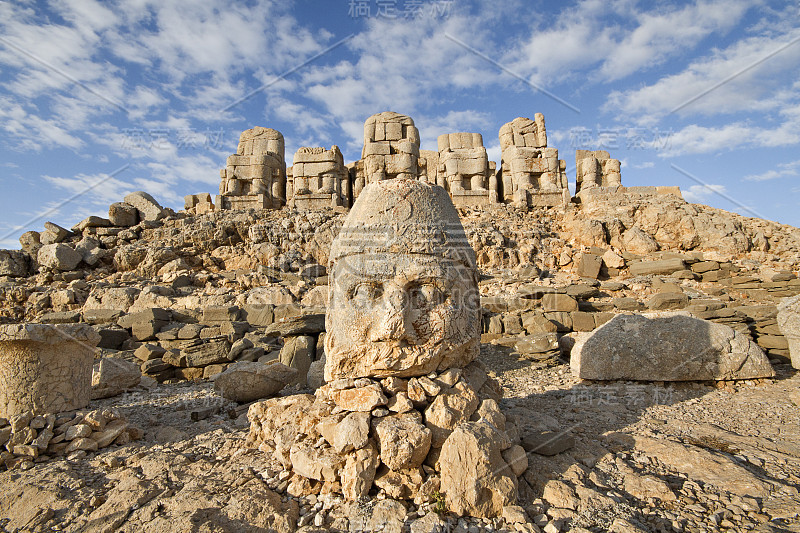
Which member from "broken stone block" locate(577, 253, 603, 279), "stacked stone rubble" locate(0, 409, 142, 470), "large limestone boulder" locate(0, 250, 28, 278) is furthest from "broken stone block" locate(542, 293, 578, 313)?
"large limestone boulder" locate(0, 250, 28, 278)

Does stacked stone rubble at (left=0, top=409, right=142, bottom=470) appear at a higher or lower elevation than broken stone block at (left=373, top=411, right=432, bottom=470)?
lower

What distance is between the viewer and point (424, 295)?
3283 mm

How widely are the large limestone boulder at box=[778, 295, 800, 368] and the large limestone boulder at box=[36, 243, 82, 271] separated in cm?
1620

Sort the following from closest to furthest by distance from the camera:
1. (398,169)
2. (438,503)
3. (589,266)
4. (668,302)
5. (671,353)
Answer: (438,503)
(671,353)
(668,302)
(589,266)
(398,169)

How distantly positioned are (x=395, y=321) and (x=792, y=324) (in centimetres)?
666

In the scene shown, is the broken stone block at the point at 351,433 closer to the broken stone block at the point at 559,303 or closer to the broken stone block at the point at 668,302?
the broken stone block at the point at 559,303

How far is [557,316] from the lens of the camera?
8312mm

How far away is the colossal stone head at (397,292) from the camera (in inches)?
126

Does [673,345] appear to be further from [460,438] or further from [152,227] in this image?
[152,227]

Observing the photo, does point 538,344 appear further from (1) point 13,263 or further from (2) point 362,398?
(1) point 13,263

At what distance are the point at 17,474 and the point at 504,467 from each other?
3.80m

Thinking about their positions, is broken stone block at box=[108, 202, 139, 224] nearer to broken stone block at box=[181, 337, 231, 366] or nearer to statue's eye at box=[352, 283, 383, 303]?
broken stone block at box=[181, 337, 231, 366]

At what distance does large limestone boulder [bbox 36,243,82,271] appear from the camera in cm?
1157

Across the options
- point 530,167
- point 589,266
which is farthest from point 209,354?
point 530,167
